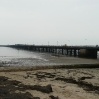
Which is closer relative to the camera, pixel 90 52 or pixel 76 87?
pixel 76 87

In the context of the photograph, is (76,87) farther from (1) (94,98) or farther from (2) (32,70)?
(2) (32,70)

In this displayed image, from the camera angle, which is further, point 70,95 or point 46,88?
point 46,88

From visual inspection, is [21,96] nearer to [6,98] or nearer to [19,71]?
[6,98]

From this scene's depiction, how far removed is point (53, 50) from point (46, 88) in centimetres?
6720

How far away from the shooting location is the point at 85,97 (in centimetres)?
1146

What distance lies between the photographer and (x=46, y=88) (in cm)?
1273

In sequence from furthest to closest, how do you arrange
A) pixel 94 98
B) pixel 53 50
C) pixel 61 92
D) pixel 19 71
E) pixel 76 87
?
pixel 53 50 → pixel 19 71 → pixel 76 87 → pixel 61 92 → pixel 94 98

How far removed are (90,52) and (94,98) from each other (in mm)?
41020

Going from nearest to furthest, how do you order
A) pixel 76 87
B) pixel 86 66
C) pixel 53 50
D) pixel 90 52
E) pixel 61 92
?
pixel 61 92 → pixel 76 87 → pixel 86 66 → pixel 90 52 → pixel 53 50

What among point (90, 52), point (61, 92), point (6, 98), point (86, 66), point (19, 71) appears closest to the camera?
point (6, 98)

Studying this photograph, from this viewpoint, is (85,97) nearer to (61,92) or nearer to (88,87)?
(61,92)

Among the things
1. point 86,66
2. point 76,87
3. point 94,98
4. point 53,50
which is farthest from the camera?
point 53,50

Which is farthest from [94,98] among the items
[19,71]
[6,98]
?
[19,71]

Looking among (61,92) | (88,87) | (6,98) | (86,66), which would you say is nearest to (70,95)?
(61,92)
